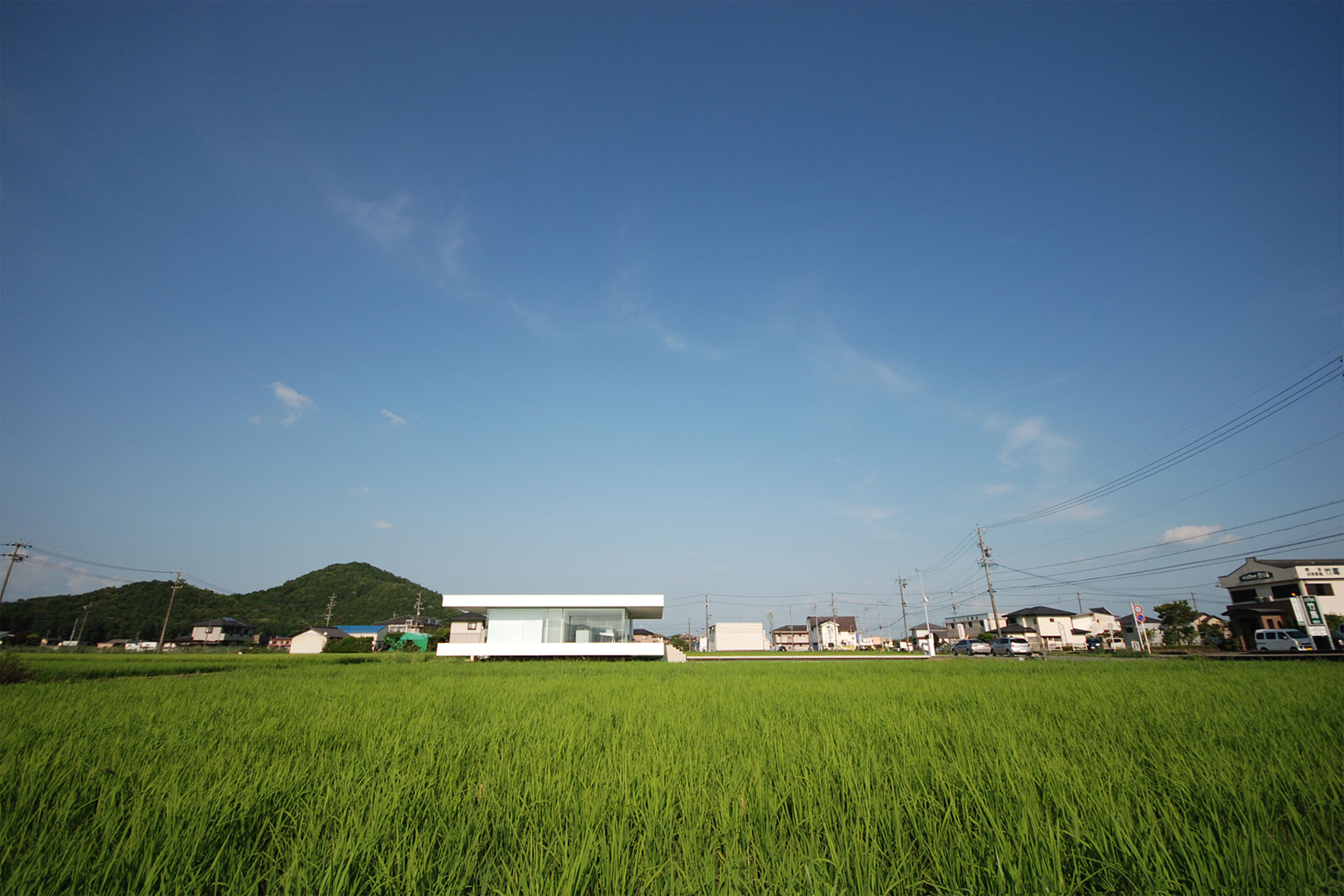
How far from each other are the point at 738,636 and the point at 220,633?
175 ft

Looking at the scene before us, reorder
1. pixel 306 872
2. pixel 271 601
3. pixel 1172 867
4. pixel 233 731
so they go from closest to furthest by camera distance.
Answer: pixel 306 872 → pixel 1172 867 → pixel 233 731 → pixel 271 601

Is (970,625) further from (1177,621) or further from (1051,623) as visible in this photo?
(1177,621)

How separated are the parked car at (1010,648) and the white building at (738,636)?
76.7 feet

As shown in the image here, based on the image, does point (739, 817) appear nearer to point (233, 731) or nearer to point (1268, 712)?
point (233, 731)

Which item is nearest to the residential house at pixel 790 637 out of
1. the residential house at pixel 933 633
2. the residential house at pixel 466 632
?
the residential house at pixel 933 633

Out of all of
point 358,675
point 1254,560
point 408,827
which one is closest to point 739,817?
point 408,827

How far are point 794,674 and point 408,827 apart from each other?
529 inches

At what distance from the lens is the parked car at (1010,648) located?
31.1 m

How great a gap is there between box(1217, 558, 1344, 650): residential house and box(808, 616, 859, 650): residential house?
4055cm

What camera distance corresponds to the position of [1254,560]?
3747 cm

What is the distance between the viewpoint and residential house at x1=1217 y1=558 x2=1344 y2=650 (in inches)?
1158

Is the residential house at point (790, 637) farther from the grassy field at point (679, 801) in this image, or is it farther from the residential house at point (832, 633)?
the grassy field at point (679, 801)

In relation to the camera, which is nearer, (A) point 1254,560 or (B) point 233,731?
(B) point 233,731

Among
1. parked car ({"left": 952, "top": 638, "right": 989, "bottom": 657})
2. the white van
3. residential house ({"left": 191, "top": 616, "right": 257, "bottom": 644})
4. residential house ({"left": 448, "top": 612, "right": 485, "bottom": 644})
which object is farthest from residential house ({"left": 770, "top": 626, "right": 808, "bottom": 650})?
residential house ({"left": 191, "top": 616, "right": 257, "bottom": 644})
